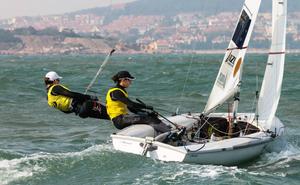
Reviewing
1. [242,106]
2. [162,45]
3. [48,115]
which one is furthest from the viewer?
[162,45]

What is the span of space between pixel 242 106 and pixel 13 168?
→ 10559 mm

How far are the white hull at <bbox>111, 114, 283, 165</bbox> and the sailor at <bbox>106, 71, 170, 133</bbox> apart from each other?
14.2 inches

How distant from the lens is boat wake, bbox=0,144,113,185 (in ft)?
27.4

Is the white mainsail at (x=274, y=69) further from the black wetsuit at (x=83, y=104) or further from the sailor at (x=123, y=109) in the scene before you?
the black wetsuit at (x=83, y=104)

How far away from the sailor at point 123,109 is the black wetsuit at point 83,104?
361 millimetres

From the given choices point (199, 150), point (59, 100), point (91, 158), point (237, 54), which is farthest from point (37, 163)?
point (237, 54)

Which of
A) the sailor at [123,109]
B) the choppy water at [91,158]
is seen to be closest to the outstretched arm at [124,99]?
the sailor at [123,109]

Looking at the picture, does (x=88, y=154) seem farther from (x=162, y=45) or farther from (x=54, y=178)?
(x=162, y=45)

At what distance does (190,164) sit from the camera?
28.7ft

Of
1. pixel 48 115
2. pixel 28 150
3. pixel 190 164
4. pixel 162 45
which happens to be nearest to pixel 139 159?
pixel 190 164

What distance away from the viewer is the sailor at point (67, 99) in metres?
9.69

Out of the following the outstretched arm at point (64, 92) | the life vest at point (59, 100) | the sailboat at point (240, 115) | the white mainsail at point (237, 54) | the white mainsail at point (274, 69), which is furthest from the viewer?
the white mainsail at point (274, 69)

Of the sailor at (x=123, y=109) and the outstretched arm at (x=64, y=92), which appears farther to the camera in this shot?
the outstretched arm at (x=64, y=92)

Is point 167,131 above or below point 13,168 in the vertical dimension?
above
